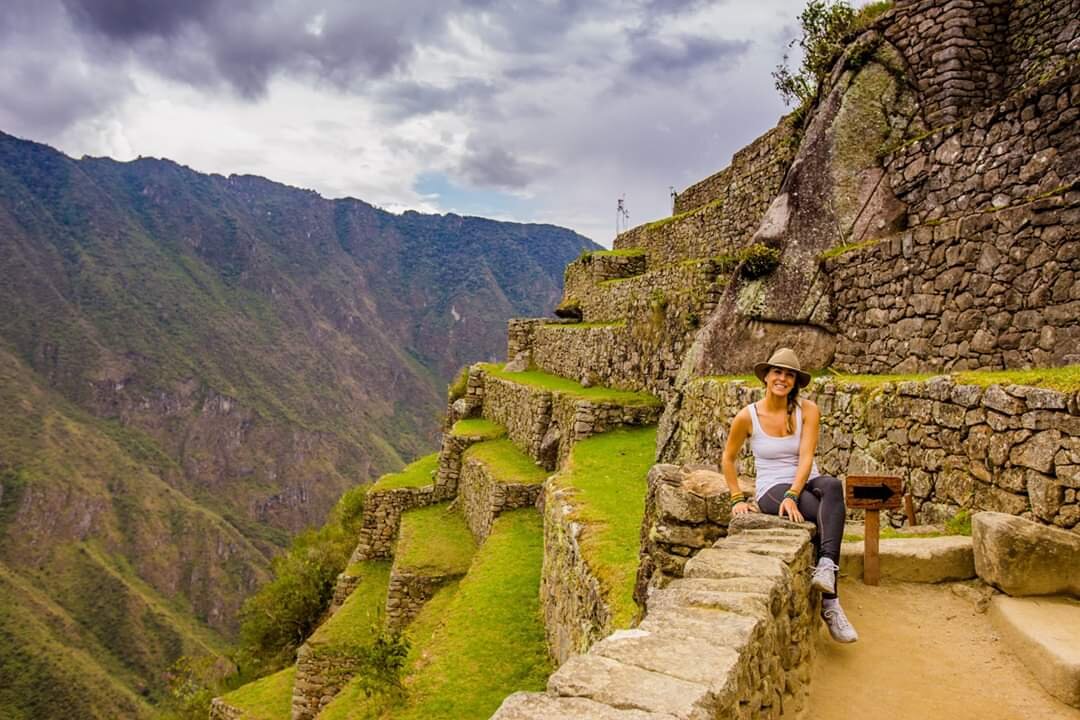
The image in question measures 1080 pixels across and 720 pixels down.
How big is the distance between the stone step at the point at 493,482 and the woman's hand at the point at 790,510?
10.2 m

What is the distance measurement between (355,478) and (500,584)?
13868cm

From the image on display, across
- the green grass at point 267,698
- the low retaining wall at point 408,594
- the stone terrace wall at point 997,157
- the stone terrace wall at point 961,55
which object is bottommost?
the green grass at point 267,698

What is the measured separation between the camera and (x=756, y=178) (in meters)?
14.5

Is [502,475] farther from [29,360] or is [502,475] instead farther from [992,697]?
[29,360]

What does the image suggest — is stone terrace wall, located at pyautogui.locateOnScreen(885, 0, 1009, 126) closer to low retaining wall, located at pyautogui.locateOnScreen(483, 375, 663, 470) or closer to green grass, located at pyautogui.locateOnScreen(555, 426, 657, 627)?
green grass, located at pyautogui.locateOnScreen(555, 426, 657, 627)

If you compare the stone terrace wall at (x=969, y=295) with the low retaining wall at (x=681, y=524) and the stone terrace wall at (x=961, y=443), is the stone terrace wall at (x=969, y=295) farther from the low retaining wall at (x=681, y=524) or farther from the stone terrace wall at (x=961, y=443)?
the low retaining wall at (x=681, y=524)

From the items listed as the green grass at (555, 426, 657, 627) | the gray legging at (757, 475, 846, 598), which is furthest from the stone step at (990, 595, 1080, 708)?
the green grass at (555, 426, 657, 627)

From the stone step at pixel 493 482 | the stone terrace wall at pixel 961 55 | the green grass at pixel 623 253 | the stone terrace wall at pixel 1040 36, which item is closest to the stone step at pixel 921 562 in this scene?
the stone terrace wall at pixel 961 55

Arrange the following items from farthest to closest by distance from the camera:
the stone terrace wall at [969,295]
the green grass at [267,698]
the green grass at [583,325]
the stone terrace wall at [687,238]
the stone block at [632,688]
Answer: the green grass at [583,325], the stone terrace wall at [687,238], the green grass at [267,698], the stone terrace wall at [969,295], the stone block at [632,688]

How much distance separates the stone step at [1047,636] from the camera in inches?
136

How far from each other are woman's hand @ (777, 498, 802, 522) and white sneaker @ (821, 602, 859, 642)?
55cm

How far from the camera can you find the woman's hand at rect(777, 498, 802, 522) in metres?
4.37

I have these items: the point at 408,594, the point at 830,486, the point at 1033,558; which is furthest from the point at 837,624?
the point at 408,594

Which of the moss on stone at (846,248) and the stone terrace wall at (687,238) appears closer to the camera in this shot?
the moss on stone at (846,248)
